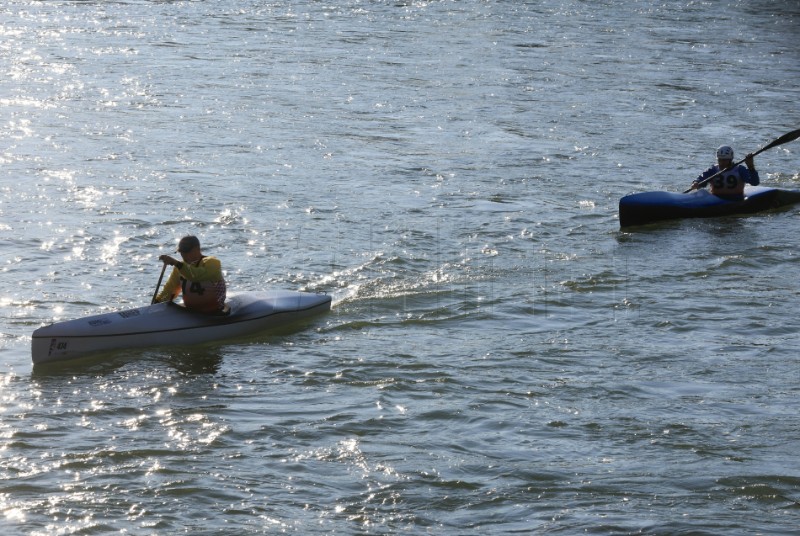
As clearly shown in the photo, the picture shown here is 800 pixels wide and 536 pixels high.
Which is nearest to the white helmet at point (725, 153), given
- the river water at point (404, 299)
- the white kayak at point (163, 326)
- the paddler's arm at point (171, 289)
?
the river water at point (404, 299)

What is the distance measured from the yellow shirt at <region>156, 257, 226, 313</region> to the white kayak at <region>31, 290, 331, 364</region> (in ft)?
0.32

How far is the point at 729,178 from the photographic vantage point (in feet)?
50.8

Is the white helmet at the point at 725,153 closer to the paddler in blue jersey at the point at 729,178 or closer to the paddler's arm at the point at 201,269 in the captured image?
the paddler in blue jersey at the point at 729,178

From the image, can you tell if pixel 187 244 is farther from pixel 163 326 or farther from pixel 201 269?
pixel 163 326

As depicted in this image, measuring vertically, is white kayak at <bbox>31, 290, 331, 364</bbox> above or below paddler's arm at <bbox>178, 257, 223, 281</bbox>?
below

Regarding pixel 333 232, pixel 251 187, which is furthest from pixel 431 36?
pixel 333 232

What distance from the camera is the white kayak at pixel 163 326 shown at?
1019 centimetres

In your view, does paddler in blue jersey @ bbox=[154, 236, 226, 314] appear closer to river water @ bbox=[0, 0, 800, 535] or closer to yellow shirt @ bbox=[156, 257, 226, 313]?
yellow shirt @ bbox=[156, 257, 226, 313]

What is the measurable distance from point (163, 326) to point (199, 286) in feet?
1.49

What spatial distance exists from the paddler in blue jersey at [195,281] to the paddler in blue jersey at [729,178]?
726cm

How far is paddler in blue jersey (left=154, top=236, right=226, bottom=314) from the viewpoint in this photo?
10.4 meters

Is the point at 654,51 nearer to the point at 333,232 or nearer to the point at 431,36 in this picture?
the point at 431,36

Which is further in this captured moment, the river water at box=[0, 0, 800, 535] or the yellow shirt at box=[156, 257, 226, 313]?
the yellow shirt at box=[156, 257, 226, 313]

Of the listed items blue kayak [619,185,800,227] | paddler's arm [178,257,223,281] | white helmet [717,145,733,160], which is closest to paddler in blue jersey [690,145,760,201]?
white helmet [717,145,733,160]
